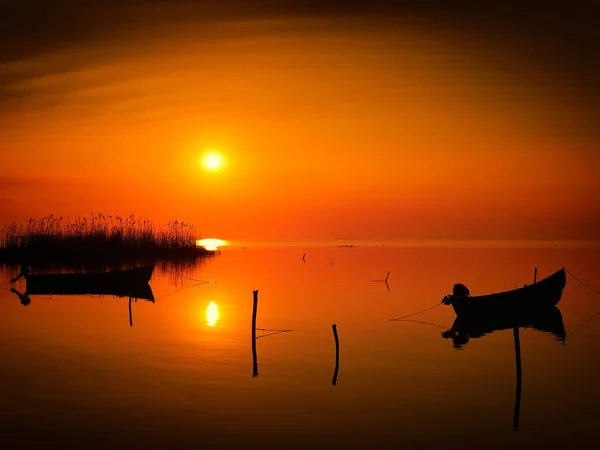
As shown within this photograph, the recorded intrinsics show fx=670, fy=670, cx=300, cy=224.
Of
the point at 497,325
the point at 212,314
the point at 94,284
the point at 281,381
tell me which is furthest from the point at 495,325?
the point at 94,284

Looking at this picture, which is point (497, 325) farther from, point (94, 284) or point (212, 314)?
point (94, 284)

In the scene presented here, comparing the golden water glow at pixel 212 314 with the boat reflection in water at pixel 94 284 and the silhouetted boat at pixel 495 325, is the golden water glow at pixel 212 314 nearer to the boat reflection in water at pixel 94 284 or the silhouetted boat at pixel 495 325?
the boat reflection in water at pixel 94 284

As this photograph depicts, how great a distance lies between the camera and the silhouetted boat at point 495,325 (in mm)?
27922

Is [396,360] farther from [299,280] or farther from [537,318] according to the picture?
[299,280]

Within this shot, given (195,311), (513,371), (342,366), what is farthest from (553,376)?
(195,311)

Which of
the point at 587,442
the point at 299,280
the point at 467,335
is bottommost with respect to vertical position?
the point at 587,442

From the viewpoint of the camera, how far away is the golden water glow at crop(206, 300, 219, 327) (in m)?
31.8

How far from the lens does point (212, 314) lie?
34.7 m

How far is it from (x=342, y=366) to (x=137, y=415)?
7.73 metres

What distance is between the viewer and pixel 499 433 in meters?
14.8

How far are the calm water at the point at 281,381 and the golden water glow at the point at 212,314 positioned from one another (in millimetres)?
60

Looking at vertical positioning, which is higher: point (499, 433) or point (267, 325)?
point (267, 325)

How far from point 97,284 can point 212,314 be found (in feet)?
40.2

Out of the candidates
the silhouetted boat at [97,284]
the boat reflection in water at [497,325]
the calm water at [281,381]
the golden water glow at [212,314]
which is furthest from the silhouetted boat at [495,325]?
the silhouetted boat at [97,284]
